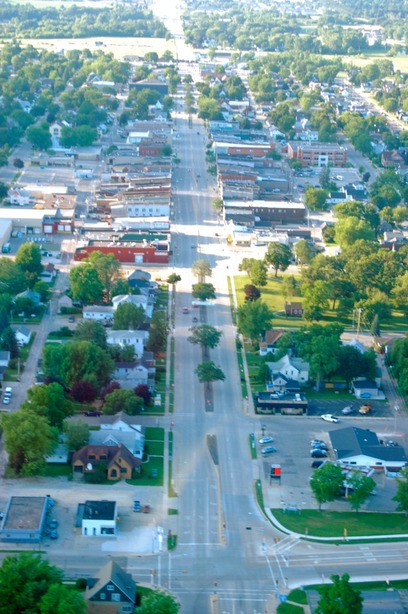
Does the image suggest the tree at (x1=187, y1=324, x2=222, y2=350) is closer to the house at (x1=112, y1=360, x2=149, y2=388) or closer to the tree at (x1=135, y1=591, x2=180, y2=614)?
the house at (x1=112, y1=360, x2=149, y2=388)

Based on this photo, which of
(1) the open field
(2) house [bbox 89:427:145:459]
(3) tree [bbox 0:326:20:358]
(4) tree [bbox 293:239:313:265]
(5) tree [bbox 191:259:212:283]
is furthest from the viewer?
(1) the open field

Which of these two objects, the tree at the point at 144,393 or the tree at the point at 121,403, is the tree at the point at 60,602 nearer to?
the tree at the point at 121,403

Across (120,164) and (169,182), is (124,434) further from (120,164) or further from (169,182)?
(120,164)

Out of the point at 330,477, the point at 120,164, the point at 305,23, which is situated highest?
the point at 330,477

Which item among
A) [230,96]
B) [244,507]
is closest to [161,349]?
[244,507]

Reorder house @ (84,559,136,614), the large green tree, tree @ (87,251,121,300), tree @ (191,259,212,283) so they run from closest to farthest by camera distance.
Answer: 1. house @ (84,559,136,614)
2. the large green tree
3. tree @ (87,251,121,300)
4. tree @ (191,259,212,283)

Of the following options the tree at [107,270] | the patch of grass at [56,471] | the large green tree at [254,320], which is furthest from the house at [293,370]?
the tree at [107,270]

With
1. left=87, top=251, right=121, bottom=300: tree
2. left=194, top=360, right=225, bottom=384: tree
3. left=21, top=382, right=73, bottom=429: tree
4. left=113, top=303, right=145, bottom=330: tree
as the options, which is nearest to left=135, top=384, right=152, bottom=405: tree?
left=194, top=360, right=225, bottom=384: tree
